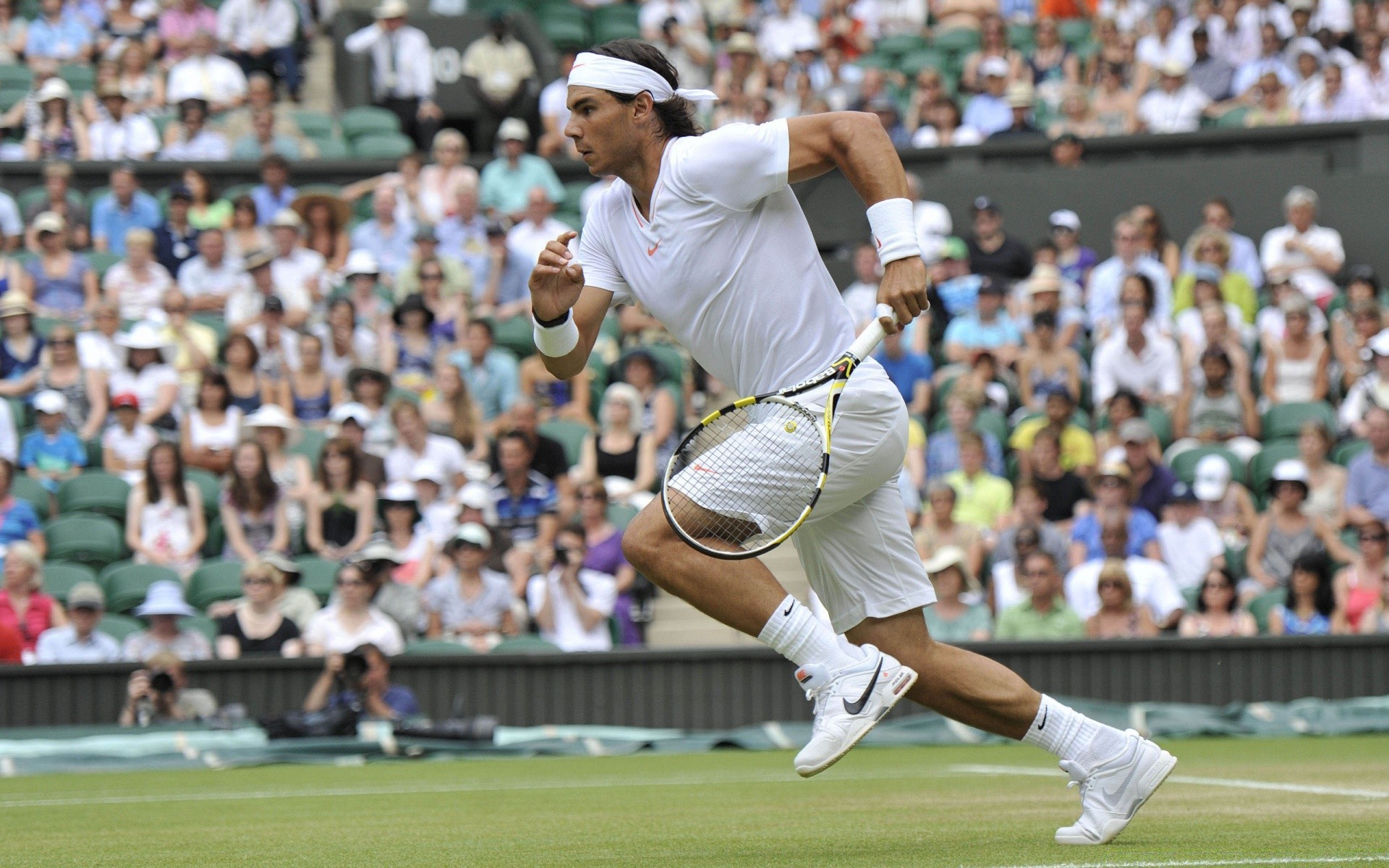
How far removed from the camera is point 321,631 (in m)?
10.3

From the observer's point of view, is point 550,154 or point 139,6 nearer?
point 550,154

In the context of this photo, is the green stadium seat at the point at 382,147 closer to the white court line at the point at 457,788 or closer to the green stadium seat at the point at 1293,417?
the green stadium seat at the point at 1293,417

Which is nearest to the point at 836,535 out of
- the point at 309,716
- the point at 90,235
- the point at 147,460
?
the point at 309,716

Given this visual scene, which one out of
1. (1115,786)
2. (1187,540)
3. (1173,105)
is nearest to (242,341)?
(1187,540)

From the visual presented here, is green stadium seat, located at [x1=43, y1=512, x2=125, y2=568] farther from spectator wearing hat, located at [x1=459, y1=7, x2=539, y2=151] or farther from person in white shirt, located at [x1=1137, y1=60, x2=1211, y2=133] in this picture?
person in white shirt, located at [x1=1137, y1=60, x2=1211, y2=133]

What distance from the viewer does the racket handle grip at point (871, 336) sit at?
429cm

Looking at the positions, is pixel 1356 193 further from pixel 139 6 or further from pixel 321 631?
pixel 139 6

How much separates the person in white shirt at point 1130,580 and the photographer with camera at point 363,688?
3.83 metres

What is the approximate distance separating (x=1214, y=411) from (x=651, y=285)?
8.13 meters

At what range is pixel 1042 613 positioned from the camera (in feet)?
34.1

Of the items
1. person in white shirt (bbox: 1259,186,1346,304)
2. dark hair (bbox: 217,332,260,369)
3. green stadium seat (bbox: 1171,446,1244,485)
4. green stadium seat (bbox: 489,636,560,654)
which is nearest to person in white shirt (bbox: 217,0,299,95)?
dark hair (bbox: 217,332,260,369)

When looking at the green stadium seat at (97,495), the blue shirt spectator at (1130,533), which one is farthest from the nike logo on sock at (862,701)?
the green stadium seat at (97,495)

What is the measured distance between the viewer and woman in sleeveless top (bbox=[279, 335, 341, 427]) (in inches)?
493

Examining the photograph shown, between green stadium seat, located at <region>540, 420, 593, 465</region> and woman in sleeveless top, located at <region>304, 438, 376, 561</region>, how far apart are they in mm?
1242
